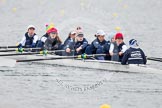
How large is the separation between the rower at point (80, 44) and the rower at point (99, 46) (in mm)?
375

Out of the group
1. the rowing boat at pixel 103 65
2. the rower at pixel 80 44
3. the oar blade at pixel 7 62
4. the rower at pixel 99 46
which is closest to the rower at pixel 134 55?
the rowing boat at pixel 103 65

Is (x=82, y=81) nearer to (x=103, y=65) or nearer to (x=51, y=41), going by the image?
(x=103, y=65)

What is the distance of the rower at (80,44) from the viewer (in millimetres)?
26641

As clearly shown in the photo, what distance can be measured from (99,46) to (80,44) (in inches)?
57.5

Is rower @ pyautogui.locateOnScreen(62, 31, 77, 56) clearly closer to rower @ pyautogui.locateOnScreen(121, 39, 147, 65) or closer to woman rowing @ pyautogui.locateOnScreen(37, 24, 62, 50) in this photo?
woman rowing @ pyautogui.locateOnScreen(37, 24, 62, 50)

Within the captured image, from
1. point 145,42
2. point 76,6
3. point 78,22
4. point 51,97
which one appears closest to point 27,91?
point 51,97

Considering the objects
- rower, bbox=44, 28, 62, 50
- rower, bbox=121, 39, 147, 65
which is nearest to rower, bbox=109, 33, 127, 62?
rower, bbox=121, 39, 147, 65

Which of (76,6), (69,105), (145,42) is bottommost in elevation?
(69,105)

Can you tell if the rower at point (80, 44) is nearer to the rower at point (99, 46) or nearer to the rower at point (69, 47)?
the rower at point (69, 47)

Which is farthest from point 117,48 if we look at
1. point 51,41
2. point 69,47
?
point 51,41

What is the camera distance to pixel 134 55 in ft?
77.9

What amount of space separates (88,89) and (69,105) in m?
2.73

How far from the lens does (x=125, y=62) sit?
24.0 meters

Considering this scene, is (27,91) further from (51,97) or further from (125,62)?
(125,62)
